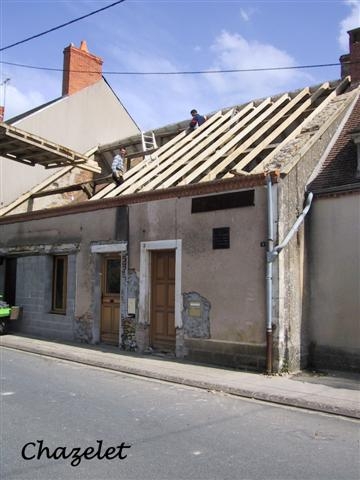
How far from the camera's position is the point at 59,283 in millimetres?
14523

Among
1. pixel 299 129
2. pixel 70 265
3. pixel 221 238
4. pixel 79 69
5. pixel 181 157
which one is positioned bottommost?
pixel 70 265

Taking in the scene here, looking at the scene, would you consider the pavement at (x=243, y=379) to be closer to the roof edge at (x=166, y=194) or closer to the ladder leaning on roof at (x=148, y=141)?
the roof edge at (x=166, y=194)

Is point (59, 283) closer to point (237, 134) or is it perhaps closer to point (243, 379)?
point (237, 134)

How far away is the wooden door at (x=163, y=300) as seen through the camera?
11234mm

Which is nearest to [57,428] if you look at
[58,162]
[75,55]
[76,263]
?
[76,263]

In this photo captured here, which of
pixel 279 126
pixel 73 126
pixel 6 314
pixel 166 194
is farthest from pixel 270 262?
pixel 73 126

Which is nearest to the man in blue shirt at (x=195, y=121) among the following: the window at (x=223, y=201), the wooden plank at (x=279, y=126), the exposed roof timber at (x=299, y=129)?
the wooden plank at (x=279, y=126)

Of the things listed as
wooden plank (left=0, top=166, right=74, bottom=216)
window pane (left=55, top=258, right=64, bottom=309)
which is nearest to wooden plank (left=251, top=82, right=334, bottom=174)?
window pane (left=55, top=258, right=64, bottom=309)

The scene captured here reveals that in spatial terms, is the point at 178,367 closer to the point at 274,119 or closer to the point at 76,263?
the point at 76,263

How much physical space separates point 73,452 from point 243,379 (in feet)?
13.9

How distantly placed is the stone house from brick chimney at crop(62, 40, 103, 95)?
8382mm

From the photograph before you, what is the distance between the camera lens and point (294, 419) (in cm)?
634

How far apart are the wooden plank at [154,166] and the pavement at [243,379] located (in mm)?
4007

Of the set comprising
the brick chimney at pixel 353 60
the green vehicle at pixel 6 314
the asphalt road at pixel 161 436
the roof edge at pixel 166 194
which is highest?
the brick chimney at pixel 353 60
